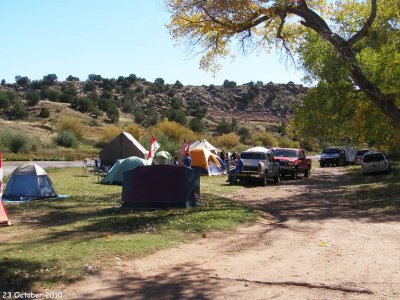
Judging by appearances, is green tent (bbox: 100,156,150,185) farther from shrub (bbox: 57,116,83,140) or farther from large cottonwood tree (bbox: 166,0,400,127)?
shrub (bbox: 57,116,83,140)

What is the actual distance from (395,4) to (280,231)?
39.9 feet

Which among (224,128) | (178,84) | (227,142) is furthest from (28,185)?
(178,84)

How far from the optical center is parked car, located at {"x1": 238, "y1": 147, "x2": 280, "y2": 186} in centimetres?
2491

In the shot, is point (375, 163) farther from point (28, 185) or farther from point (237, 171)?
point (28, 185)

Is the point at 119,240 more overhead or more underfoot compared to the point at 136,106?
more underfoot

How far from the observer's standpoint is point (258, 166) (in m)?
24.8

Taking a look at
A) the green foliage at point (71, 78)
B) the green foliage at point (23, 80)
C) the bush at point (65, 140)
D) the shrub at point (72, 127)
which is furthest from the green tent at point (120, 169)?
the green foliage at point (71, 78)

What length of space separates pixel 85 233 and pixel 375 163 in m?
24.4

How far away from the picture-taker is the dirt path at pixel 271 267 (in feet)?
22.5

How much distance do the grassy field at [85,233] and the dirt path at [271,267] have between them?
0.44 metres

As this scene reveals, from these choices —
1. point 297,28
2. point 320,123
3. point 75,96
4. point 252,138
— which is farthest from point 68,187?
point 75,96

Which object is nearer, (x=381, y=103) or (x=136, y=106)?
(x=381, y=103)

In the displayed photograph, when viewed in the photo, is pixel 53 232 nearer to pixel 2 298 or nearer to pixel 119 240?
pixel 119 240

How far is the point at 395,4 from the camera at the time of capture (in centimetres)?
1945
